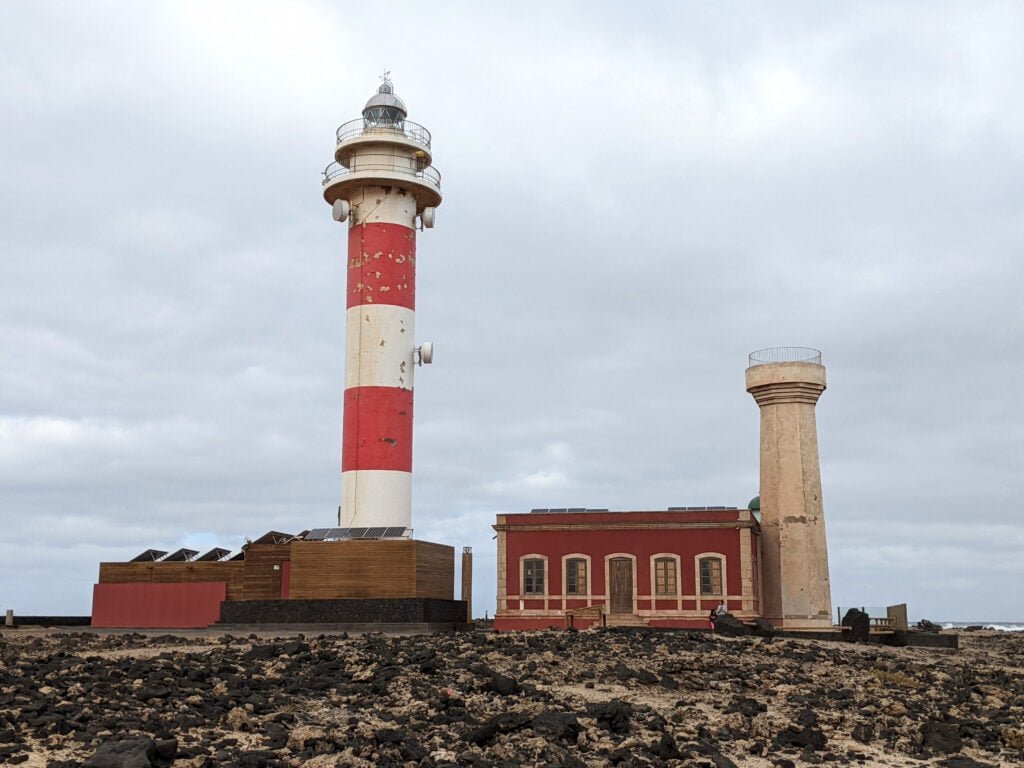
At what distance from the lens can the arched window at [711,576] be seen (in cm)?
3378

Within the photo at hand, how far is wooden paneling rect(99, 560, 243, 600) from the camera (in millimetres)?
36750

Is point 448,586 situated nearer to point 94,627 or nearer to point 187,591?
point 187,591

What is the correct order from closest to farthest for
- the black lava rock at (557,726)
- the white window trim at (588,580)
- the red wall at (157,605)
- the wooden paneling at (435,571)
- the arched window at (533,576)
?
the black lava rock at (557,726) < the wooden paneling at (435,571) < the white window trim at (588,580) < the arched window at (533,576) < the red wall at (157,605)

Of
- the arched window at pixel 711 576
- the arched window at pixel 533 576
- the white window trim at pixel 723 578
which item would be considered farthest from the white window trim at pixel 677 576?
the arched window at pixel 533 576

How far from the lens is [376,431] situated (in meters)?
36.7

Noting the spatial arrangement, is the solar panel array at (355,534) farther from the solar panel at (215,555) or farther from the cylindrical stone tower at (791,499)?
the cylindrical stone tower at (791,499)

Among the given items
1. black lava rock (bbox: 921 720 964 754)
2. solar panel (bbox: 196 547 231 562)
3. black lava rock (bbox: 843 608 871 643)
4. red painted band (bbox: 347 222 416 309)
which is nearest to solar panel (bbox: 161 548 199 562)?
solar panel (bbox: 196 547 231 562)

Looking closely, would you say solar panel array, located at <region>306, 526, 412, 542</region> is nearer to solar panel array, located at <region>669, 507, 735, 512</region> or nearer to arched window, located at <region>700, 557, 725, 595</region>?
solar panel array, located at <region>669, 507, 735, 512</region>

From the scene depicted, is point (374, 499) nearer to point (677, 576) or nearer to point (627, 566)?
point (627, 566)

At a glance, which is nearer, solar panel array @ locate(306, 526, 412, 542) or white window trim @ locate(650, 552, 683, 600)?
white window trim @ locate(650, 552, 683, 600)

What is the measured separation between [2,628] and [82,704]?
23.1 metres

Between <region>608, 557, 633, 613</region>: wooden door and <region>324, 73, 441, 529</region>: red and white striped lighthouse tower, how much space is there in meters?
7.03

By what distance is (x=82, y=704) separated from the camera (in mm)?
15242

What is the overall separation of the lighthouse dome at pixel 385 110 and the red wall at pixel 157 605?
16.9 m
